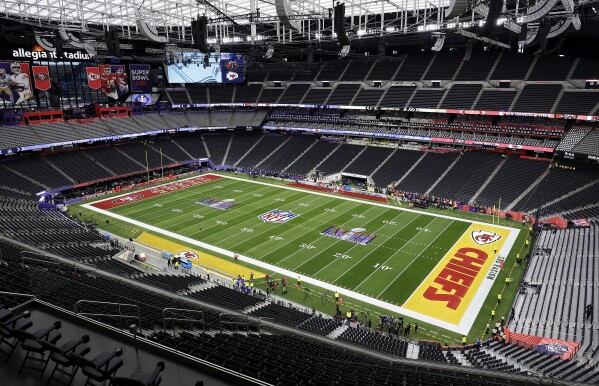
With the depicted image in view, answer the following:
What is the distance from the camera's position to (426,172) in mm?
47000

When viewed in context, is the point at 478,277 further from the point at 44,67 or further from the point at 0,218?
the point at 44,67

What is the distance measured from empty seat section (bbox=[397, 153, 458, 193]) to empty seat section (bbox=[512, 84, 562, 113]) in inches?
341

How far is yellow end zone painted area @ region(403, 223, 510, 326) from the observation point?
23562mm

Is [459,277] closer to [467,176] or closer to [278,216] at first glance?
[278,216]

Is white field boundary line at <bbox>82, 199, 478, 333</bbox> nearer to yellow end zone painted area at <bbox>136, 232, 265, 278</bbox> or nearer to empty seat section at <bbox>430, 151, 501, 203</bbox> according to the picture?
yellow end zone painted area at <bbox>136, 232, 265, 278</bbox>

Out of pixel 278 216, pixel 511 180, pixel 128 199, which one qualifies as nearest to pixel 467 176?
pixel 511 180

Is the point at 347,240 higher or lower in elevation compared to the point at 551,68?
lower

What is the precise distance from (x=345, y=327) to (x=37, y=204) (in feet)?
105

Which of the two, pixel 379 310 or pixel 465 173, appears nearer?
pixel 379 310

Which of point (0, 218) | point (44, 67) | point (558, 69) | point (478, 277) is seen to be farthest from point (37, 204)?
point (558, 69)

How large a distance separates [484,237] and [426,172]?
49.2 feet

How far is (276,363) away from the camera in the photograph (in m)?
8.59

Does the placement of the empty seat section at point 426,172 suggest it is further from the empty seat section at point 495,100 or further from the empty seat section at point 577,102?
the empty seat section at point 577,102

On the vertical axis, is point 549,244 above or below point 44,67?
below
